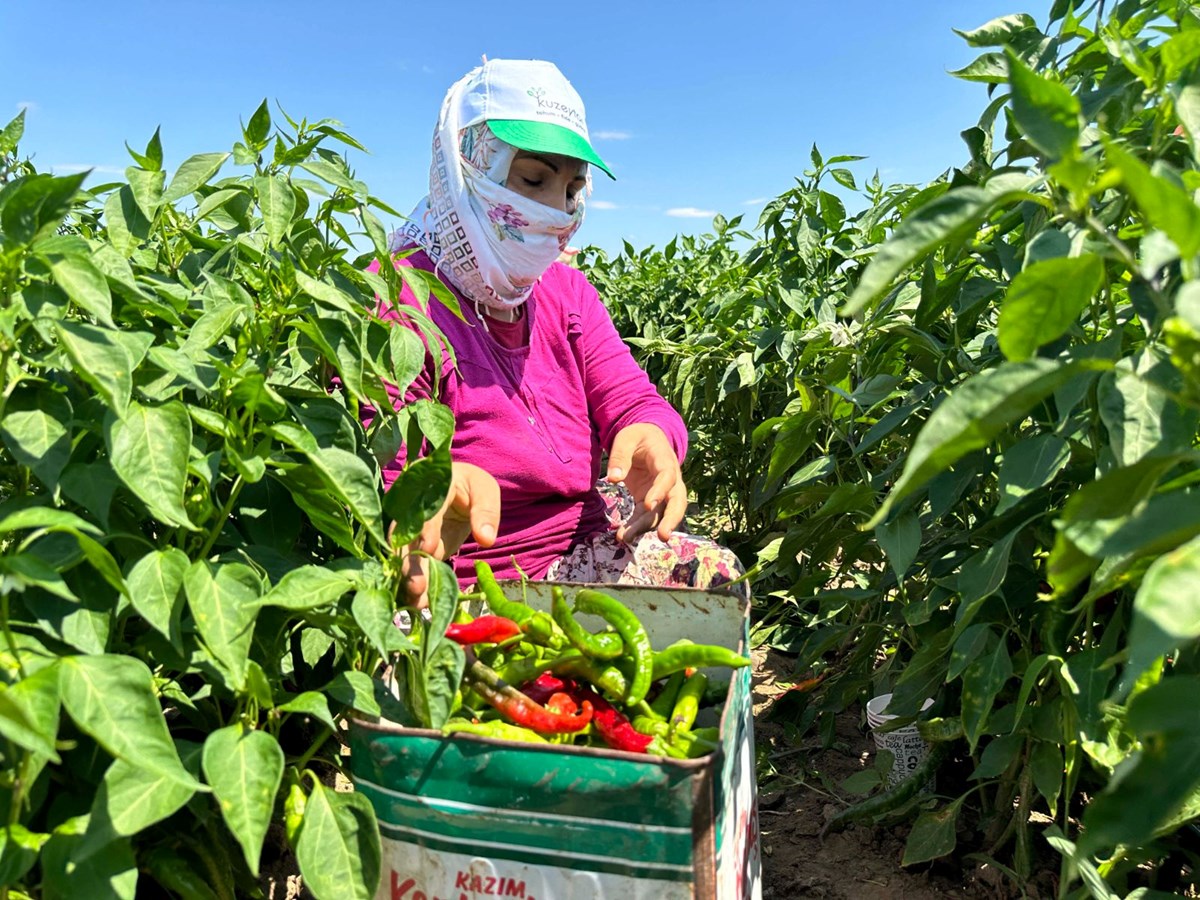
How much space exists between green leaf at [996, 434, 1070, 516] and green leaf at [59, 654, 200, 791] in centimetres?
114

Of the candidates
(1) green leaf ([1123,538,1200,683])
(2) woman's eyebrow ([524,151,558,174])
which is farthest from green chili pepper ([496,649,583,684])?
(2) woman's eyebrow ([524,151,558,174])

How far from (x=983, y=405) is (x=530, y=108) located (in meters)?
2.06

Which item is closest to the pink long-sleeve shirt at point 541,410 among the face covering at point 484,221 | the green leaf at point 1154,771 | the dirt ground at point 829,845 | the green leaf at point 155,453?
A: the face covering at point 484,221

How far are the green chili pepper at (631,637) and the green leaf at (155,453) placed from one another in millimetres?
915

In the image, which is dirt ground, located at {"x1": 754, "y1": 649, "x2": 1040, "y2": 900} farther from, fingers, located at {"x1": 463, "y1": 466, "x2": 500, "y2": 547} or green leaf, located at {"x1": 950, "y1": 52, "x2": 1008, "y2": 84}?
green leaf, located at {"x1": 950, "y1": 52, "x2": 1008, "y2": 84}

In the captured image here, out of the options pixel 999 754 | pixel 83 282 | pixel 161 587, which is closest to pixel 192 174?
pixel 83 282

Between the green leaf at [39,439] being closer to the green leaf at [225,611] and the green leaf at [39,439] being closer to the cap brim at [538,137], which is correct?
the green leaf at [225,611]

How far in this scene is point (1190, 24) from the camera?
1.47m

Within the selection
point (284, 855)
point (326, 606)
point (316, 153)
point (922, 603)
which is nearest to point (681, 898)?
point (326, 606)

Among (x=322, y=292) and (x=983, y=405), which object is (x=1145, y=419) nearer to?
(x=983, y=405)

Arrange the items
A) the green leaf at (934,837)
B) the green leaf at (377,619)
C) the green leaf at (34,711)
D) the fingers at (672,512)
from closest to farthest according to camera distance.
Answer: the green leaf at (34,711)
the green leaf at (377,619)
the green leaf at (934,837)
the fingers at (672,512)

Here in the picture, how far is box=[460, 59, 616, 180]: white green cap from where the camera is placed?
269 cm

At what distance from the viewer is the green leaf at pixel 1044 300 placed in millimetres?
991

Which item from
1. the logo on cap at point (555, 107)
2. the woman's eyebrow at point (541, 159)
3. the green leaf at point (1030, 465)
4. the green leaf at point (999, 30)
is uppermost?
the logo on cap at point (555, 107)
